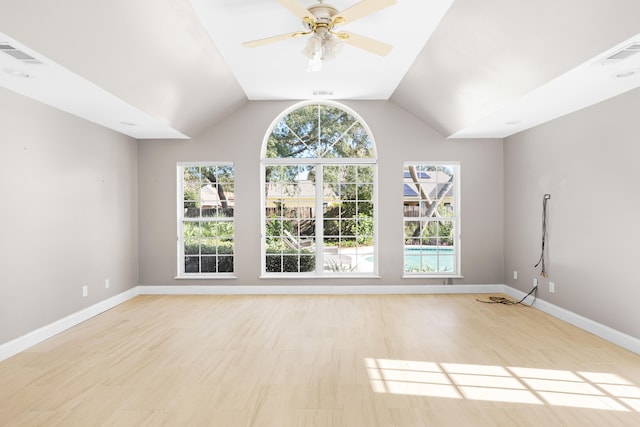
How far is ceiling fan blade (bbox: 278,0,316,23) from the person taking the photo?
8.48ft

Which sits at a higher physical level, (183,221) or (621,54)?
(621,54)

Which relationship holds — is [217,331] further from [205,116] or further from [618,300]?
[618,300]

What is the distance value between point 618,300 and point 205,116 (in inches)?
219

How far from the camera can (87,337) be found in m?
4.01

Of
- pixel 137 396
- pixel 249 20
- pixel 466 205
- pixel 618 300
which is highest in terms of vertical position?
pixel 249 20

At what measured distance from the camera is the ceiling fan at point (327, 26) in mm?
2656

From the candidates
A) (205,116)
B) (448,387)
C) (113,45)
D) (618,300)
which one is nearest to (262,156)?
(205,116)

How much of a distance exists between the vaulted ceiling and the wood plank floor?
2.51 metres

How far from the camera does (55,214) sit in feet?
13.6

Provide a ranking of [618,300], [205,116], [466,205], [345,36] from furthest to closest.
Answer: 1. [466,205]
2. [205,116]
3. [618,300]
4. [345,36]

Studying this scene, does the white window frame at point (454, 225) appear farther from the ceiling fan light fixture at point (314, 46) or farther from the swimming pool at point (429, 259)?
the ceiling fan light fixture at point (314, 46)

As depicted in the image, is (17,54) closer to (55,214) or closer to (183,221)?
(55,214)

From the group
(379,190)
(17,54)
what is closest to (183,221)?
(379,190)

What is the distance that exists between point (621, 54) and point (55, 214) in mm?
5528
